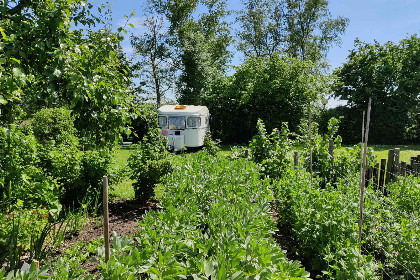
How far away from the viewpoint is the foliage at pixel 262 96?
669 inches

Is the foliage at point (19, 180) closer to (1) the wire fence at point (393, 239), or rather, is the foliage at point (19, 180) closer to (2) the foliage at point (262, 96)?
(1) the wire fence at point (393, 239)

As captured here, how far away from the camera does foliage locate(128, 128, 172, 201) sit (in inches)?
226

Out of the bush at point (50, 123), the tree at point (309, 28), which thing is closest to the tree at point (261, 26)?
the tree at point (309, 28)

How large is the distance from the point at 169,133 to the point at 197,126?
1.34m

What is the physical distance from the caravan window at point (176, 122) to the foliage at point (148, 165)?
8.27m

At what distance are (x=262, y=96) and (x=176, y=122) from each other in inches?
212

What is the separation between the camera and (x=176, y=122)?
14.6m

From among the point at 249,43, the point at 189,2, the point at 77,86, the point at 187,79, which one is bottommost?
the point at 77,86

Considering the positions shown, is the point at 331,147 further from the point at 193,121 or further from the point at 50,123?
the point at 50,123

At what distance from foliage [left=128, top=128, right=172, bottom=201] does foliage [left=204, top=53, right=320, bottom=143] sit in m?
11.1

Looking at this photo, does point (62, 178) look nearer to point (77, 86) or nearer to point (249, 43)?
point (77, 86)

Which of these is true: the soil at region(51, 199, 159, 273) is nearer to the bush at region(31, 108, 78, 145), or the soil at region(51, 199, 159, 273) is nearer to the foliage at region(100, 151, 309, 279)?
the foliage at region(100, 151, 309, 279)

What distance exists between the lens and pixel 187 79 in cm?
2077

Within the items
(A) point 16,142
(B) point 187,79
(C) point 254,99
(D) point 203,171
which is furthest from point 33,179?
(B) point 187,79
